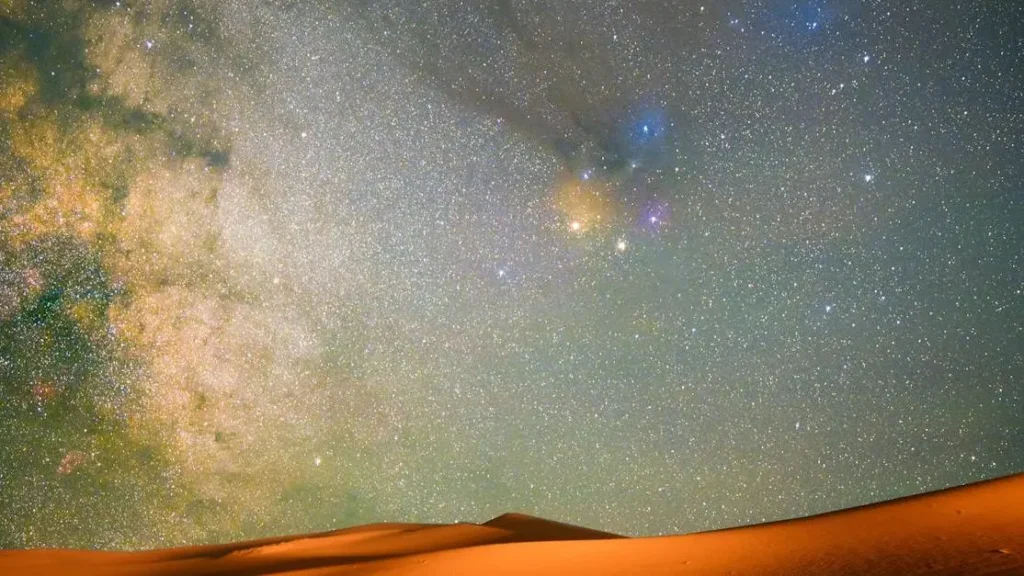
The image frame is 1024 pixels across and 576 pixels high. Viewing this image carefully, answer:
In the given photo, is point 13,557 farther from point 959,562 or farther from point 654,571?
point 959,562

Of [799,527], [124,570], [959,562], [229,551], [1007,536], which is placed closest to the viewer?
[959,562]

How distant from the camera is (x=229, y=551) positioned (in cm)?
805

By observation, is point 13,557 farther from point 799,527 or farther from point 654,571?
point 799,527

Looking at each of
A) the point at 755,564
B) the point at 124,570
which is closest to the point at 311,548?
the point at 124,570

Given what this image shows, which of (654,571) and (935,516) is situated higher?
(935,516)

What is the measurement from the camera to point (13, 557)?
7.48 m

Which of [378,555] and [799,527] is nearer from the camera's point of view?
[799,527]

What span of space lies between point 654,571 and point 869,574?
1296 millimetres

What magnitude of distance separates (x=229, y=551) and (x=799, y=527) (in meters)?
6.93

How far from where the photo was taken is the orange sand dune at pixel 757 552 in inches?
142

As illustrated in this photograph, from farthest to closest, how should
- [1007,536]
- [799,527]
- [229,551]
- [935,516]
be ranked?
[229,551], [799,527], [935,516], [1007,536]

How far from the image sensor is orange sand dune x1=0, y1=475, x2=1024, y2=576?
3.60m

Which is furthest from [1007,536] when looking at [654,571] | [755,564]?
[654,571]

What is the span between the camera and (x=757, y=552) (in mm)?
4375
